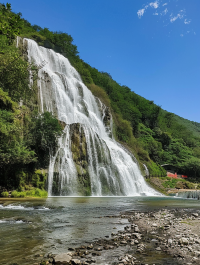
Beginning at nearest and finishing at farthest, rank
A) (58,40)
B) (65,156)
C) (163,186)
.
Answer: (65,156)
(163,186)
(58,40)

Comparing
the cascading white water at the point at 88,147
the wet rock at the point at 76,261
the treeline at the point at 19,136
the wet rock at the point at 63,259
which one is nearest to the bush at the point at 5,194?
the treeline at the point at 19,136

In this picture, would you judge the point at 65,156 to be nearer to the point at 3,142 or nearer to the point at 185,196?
the point at 3,142

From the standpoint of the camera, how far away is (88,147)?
24297 millimetres

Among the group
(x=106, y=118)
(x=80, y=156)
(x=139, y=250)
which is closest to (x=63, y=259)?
(x=139, y=250)

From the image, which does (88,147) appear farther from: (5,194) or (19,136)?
(5,194)

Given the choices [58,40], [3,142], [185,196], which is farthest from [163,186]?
[58,40]

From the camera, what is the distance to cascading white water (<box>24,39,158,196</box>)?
2117 centimetres

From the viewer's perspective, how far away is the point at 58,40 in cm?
5212

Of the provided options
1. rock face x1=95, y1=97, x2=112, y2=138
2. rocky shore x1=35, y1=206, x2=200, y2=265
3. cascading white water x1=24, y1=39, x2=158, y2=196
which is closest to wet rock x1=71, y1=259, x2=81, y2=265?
rocky shore x1=35, y1=206, x2=200, y2=265

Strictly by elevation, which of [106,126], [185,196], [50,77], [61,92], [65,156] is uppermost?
[50,77]

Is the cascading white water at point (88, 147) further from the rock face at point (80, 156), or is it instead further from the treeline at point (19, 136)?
the treeline at point (19, 136)

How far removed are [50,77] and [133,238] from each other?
31887 millimetres

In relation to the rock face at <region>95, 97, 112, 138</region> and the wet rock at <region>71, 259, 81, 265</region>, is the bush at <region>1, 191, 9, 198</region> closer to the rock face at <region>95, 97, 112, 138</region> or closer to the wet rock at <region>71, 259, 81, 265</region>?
the wet rock at <region>71, 259, 81, 265</region>

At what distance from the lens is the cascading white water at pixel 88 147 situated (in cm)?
2117
